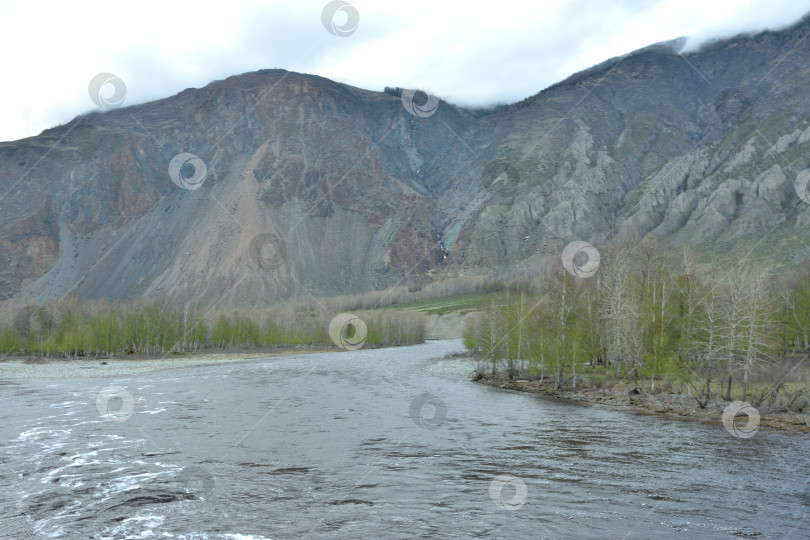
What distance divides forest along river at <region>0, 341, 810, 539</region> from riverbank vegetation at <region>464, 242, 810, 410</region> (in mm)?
10023

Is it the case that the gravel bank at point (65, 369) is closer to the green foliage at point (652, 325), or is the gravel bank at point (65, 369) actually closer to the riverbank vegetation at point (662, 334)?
the riverbank vegetation at point (662, 334)

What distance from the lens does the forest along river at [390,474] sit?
17.9 metres

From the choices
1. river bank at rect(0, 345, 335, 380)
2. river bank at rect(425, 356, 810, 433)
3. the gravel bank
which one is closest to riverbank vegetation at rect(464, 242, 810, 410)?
river bank at rect(425, 356, 810, 433)

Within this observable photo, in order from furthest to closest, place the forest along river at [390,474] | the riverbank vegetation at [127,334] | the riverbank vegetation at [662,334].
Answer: the riverbank vegetation at [127,334] < the riverbank vegetation at [662,334] < the forest along river at [390,474]

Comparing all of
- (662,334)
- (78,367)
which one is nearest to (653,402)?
(662,334)

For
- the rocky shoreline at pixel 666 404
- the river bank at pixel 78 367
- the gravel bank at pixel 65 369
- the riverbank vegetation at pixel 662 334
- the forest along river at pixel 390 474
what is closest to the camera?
the forest along river at pixel 390 474

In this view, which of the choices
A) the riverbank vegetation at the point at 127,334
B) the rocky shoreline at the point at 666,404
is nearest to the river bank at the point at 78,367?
the riverbank vegetation at the point at 127,334

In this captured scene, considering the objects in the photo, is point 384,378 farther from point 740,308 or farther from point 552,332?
point 740,308

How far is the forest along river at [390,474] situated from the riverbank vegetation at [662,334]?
10023 millimetres

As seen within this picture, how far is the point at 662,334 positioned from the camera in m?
52.4

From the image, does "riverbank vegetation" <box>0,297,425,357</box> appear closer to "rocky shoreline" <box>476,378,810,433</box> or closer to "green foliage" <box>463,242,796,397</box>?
"green foliage" <box>463,242,796,397</box>

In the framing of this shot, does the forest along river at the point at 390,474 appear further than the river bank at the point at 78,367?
No

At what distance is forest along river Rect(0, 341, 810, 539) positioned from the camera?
58.6 feet

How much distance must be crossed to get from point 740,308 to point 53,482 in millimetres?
46788
